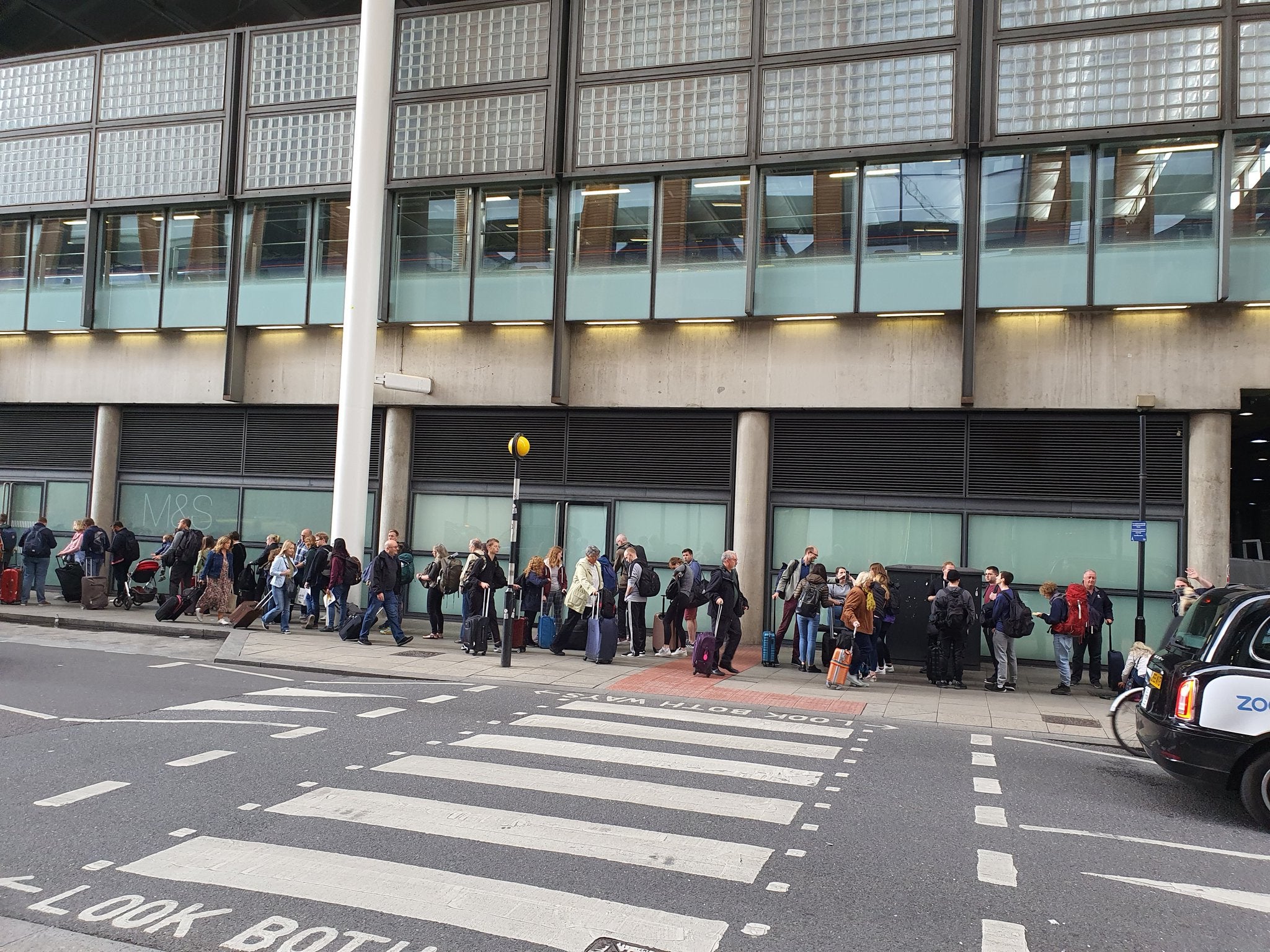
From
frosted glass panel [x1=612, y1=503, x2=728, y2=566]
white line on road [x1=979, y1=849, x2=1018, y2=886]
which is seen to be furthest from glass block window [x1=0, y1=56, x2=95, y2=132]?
white line on road [x1=979, y1=849, x2=1018, y2=886]

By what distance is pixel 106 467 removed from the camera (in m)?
22.7

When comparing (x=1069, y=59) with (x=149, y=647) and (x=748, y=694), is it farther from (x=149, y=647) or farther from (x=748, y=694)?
(x=149, y=647)

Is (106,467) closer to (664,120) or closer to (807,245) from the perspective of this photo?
(664,120)

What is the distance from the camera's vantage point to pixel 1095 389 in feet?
54.2

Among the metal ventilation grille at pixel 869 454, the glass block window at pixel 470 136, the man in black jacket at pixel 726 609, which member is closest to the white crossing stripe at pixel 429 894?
the man in black jacket at pixel 726 609

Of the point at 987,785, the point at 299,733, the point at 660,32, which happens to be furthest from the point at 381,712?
the point at 660,32

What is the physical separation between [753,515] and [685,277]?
4.69 m

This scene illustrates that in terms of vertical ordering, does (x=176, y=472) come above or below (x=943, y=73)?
below

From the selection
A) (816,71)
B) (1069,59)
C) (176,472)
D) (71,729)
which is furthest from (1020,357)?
(176,472)

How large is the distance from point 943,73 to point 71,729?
1620 centimetres

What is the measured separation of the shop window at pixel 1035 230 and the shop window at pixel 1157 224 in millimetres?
314

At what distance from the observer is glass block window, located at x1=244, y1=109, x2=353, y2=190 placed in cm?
2041

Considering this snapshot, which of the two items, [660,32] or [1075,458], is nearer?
[1075,458]

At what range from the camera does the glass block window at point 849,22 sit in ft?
56.0
